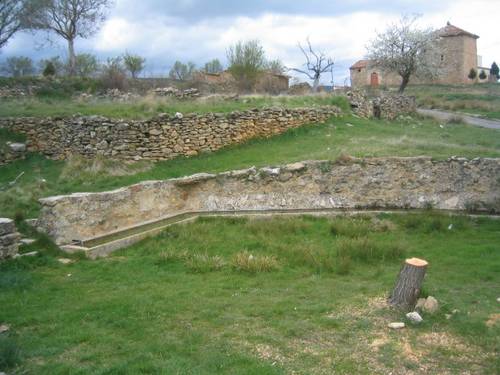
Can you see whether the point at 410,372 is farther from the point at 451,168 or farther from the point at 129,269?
the point at 451,168

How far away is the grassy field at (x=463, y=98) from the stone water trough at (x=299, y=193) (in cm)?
2011

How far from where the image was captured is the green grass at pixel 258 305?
5.38 meters

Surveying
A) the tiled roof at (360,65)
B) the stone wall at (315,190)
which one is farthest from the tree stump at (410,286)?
the tiled roof at (360,65)

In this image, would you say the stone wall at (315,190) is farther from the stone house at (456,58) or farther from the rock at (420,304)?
the stone house at (456,58)

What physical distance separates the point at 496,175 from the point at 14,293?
35.7 feet

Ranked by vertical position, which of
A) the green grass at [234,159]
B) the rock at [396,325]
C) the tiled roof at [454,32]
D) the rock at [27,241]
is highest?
the tiled roof at [454,32]

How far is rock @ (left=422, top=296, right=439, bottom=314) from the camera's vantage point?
6444mm

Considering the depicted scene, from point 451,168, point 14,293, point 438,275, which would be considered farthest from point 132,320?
point 451,168

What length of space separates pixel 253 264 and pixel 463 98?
38.3 meters

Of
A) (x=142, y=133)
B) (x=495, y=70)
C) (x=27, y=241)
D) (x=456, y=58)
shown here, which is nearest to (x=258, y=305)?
(x=27, y=241)

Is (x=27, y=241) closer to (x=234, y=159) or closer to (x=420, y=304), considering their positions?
(x=420, y=304)

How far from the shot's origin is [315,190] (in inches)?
517

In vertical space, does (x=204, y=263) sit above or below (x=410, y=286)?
below

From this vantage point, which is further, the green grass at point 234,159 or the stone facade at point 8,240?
the green grass at point 234,159
